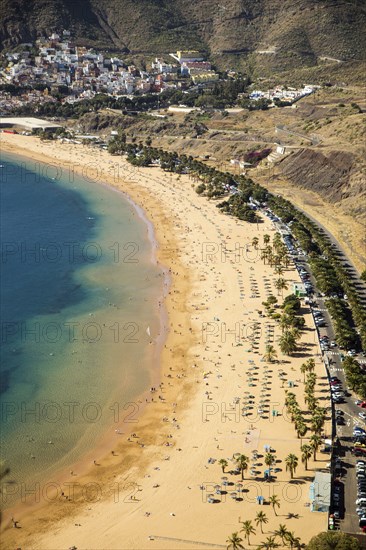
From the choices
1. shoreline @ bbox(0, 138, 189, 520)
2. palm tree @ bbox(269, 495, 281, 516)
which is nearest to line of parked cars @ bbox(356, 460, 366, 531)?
palm tree @ bbox(269, 495, 281, 516)

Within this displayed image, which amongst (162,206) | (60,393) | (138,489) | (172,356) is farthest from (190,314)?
(162,206)

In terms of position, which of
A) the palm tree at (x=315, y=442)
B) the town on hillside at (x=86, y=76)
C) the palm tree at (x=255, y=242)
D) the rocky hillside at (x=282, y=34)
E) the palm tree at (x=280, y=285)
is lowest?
the palm tree at (x=315, y=442)

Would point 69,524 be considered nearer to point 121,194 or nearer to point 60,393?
point 60,393

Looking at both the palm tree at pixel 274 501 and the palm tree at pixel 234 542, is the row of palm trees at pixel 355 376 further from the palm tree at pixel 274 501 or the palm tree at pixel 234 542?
the palm tree at pixel 234 542

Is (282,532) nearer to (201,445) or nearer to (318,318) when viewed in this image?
(201,445)

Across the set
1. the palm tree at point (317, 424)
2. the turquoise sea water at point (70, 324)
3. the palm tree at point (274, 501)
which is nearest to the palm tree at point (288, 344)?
the palm tree at point (317, 424)

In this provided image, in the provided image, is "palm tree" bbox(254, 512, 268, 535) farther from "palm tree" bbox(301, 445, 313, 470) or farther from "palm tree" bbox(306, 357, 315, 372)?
"palm tree" bbox(306, 357, 315, 372)
